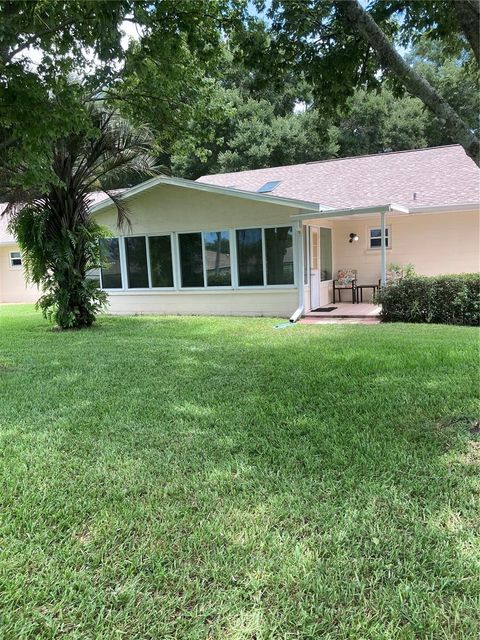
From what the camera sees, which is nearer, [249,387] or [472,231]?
A: [249,387]

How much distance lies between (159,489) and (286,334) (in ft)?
20.3

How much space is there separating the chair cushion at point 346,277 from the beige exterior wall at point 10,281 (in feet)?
43.1

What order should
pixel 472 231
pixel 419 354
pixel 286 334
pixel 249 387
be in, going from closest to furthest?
1. pixel 249 387
2. pixel 419 354
3. pixel 286 334
4. pixel 472 231

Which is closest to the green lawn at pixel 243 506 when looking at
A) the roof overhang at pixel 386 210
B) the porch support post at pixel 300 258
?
the roof overhang at pixel 386 210

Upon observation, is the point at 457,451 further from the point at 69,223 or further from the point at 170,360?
the point at 69,223

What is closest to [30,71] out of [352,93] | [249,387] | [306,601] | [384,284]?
[352,93]

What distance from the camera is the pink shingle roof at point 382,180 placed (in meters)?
12.5

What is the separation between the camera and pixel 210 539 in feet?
8.39

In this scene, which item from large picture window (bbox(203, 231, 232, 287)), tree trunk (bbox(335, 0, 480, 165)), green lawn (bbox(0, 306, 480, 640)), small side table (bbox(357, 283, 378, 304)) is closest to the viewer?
green lawn (bbox(0, 306, 480, 640))

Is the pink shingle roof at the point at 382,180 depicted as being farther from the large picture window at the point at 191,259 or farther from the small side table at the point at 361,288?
the large picture window at the point at 191,259

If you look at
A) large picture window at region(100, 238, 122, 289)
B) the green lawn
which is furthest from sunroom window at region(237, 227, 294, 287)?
the green lawn

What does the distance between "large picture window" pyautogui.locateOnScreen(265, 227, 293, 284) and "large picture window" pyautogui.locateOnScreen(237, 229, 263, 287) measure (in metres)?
0.23

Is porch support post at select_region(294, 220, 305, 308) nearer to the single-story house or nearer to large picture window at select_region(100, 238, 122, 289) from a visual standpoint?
the single-story house

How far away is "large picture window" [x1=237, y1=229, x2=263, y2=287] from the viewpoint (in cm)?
1201
